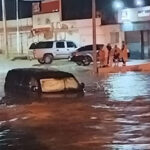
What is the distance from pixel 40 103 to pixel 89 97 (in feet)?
11.0

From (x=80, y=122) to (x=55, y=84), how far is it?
4.00m

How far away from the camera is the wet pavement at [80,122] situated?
40.9ft

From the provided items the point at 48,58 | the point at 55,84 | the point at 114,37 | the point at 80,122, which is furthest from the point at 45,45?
the point at 80,122

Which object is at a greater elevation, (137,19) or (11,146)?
(137,19)

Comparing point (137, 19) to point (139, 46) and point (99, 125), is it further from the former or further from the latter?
point (99, 125)

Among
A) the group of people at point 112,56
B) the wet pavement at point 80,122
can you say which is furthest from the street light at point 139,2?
the wet pavement at point 80,122

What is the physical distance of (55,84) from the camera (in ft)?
63.2

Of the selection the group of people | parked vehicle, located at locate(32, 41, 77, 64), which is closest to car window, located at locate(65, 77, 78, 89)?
the group of people

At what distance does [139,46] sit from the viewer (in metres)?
46.1

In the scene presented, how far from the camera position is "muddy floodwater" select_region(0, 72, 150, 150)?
1245 cm

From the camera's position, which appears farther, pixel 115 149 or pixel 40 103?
pixel 40 103

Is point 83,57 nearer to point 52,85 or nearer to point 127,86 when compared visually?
point 127,86

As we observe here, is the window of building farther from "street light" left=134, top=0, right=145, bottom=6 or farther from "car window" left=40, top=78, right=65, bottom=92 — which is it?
"car window" left=40, top=78, right=65, bottom=92

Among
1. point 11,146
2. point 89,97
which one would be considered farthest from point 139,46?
point 11,146
